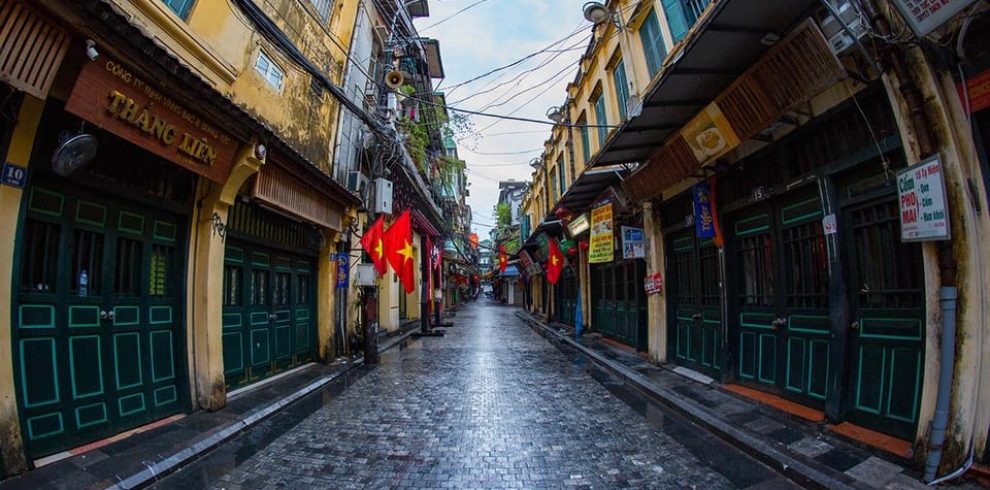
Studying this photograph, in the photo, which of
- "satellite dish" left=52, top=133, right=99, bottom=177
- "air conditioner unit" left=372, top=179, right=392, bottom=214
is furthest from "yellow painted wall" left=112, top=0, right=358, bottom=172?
"air conditioner unit" left=372, top=179, right=392, bottom=214

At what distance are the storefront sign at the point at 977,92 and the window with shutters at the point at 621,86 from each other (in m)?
8.13

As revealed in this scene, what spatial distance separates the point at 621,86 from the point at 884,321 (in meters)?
8.81

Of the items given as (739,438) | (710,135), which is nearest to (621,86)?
(710,135)

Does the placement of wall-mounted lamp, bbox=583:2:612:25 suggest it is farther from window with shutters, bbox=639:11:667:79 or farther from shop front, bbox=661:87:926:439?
shop front, bbox=661:87:926:439

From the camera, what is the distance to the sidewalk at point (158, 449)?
12.9ft

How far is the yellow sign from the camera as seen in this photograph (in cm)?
625

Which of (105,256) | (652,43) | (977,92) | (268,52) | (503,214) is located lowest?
(105,256)

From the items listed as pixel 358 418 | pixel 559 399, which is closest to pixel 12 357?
pixel 358 418

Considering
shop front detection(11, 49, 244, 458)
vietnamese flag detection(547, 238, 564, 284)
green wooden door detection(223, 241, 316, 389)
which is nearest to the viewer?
shop front detection(11, 49, 244, 458)

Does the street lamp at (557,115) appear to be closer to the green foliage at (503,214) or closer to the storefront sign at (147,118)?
the storefront sign at (147,118)

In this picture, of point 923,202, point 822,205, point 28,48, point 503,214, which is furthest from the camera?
point 503,214

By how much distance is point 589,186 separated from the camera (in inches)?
512

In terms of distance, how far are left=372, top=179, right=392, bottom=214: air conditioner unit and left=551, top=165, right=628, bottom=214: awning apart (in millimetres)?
5184

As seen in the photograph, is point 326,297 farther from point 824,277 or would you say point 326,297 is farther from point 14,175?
point 824,277
